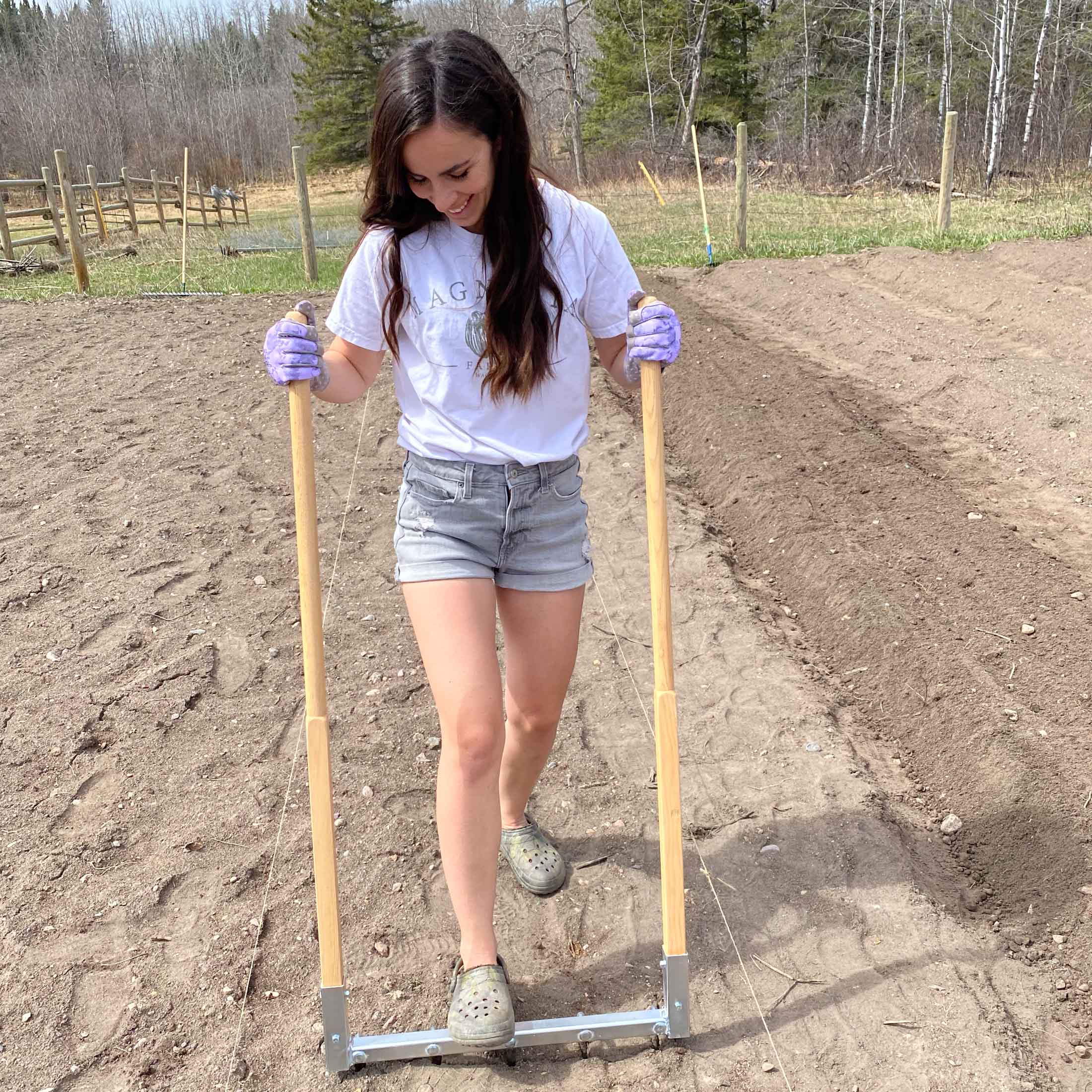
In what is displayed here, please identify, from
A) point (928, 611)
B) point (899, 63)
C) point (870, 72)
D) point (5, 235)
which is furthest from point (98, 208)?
point (899, 63)

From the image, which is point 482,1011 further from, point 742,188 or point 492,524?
point 742,188

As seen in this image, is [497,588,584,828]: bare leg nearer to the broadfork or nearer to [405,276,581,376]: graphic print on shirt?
the broadfork

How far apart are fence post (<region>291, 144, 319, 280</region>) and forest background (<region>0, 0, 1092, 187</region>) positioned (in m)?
13.7

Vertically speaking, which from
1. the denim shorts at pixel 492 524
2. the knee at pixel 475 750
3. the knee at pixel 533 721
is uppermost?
the denim shorts at pixel 492 524

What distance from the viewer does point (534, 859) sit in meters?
3.03

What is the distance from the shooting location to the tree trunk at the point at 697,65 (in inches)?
1266

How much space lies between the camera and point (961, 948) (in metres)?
2.80

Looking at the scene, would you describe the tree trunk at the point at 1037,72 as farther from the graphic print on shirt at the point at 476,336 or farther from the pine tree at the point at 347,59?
the graphic print on shirt at the point at 476,336

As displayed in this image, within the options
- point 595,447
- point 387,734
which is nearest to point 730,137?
point 595,447

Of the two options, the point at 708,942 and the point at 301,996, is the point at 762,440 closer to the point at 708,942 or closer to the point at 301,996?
the point at 708,942

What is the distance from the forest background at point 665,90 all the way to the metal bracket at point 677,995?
2184 cm

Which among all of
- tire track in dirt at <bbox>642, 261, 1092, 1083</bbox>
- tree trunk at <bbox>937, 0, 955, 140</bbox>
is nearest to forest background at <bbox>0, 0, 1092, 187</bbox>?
tree trunk at <bbox>937, 0, 955, 140</bbox>

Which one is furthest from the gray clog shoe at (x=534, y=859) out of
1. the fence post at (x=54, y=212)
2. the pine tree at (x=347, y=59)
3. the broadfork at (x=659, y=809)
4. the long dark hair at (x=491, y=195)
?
the pine tree at (x=347, y=59)

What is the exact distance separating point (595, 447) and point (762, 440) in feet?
3.55
